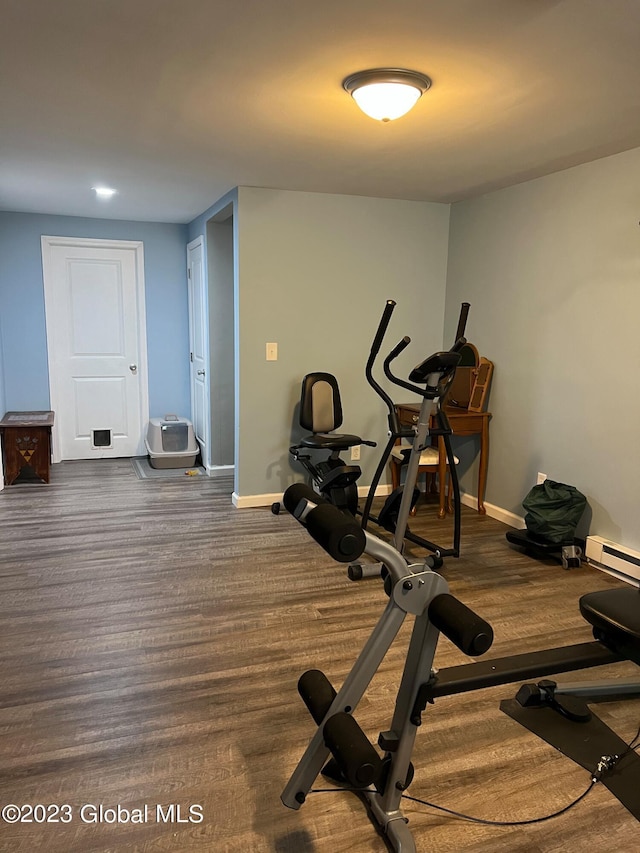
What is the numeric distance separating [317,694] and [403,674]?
0.80 ft

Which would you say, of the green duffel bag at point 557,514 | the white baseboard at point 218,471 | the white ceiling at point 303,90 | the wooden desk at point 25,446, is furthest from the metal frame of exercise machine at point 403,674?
the wooden desk at point 25,446

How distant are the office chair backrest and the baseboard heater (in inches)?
72.7

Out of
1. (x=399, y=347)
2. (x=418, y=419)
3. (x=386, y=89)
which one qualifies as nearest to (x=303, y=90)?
(x=386, y=89)

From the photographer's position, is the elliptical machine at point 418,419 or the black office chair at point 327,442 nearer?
the elliptical machine at point 418,419

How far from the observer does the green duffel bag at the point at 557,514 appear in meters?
3.57

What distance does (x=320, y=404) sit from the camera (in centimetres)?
439

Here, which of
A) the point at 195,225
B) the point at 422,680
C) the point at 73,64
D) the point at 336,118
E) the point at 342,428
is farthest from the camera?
the point at 195,225

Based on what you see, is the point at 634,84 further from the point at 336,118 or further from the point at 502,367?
the point at 502,367

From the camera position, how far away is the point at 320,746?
1.63m

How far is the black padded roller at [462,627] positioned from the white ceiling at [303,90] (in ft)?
5.48

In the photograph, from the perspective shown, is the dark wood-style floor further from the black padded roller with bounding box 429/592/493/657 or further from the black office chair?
the black padded roller with bounding box 429/592/493/657

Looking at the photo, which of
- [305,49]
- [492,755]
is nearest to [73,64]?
[305,49]

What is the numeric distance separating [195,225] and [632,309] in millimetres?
3876

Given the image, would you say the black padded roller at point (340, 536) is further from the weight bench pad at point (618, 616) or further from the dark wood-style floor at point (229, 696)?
the weight bench pad at point (618, 616)
